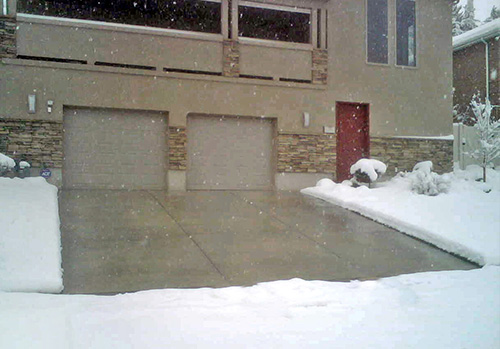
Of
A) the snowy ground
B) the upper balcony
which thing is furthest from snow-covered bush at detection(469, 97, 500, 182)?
the snowy ground

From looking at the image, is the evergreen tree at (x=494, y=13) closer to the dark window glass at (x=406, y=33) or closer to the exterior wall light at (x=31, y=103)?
the dark window glass at (x=406, y=33)

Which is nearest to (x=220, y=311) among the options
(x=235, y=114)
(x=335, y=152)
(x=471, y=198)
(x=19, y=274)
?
(x=19, y=274)

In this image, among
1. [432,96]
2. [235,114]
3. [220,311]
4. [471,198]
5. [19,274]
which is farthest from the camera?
[432,96]

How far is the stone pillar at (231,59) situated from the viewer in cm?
1234

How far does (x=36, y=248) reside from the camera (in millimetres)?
6090

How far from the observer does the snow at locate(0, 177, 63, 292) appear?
520cm

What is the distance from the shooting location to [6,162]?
31.5 feet

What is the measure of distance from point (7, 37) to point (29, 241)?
6.25 m

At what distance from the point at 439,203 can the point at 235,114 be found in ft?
17.8

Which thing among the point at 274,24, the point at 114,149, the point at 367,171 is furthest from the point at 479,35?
the point at 114,149

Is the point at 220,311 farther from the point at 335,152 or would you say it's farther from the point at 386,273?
the point at 335,152

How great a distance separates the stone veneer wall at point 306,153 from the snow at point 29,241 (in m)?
6.10

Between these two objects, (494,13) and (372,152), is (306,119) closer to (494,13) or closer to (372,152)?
(372,152)

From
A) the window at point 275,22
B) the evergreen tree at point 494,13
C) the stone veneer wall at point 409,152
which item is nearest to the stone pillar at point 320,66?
the window at point 275,22
